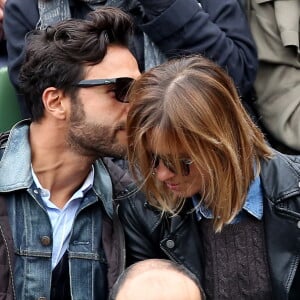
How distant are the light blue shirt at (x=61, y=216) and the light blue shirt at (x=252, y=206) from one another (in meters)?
0.41

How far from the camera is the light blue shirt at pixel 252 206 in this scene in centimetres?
224

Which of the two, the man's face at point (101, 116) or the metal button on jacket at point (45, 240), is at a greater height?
the man's face at point (101, 116)

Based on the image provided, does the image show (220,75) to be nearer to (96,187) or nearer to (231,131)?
(231,131)

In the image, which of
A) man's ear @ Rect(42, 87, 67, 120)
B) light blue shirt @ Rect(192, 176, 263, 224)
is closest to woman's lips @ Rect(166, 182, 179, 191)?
light blue shirt @ Rect(192, 176, 263, 224)

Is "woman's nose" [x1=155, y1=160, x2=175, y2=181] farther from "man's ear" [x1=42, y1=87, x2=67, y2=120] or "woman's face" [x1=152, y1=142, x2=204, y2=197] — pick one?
"man's ear" [x1=42, y1=87, x2=67, y2=120]

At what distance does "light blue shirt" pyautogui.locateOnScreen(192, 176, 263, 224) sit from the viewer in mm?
2242

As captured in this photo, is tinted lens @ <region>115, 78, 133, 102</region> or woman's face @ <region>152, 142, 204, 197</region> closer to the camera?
woman's face @ <region>152, 142, 204, 197</region>

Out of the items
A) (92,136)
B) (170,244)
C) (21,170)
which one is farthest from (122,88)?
(170,244)

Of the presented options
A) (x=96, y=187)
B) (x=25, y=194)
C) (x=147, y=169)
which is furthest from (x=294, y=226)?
(x=25, y=194)

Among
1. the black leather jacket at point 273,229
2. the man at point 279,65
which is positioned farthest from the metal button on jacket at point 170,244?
the man at point 279,65

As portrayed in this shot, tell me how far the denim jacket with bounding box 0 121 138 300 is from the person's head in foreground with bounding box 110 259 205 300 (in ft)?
1.24

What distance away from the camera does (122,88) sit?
2418mm

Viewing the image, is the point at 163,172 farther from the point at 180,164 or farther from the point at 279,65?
the point at 279,65

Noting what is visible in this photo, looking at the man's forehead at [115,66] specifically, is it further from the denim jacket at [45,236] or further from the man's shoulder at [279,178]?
the man's shoulder at [279,178]
